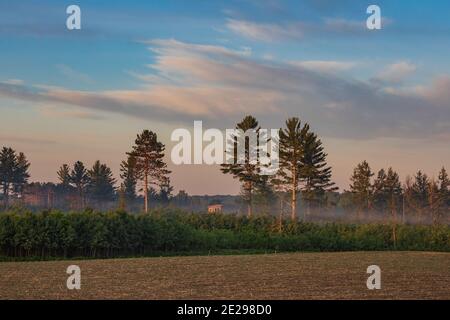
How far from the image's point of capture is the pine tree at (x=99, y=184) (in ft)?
378

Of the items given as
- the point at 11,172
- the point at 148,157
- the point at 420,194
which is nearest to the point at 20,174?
the point at 11,172

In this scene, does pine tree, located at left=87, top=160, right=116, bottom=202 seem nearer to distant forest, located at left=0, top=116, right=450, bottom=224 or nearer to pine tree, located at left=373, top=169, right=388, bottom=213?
distant forest, located at left=0, top=116, right=450, bottom=224

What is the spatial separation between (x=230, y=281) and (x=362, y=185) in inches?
3264

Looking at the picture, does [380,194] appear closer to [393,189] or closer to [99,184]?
[393,189]

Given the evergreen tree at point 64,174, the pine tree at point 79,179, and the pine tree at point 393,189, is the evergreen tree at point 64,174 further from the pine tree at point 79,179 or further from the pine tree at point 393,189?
the pine tree at point 393,189

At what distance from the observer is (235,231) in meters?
63.3

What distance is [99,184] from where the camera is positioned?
115m

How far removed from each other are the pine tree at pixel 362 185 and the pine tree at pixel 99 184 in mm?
42728

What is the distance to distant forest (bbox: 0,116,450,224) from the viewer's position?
8106 centimetres

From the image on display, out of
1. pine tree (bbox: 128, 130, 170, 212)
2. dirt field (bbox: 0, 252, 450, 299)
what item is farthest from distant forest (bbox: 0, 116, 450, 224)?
dirt field (bbox: 0, 252, 450, 299)

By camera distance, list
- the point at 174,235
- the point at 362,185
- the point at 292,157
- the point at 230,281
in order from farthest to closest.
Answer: the point at 362,185 < the point at 292,157 < the point at 174,235 < the point at 230,281
